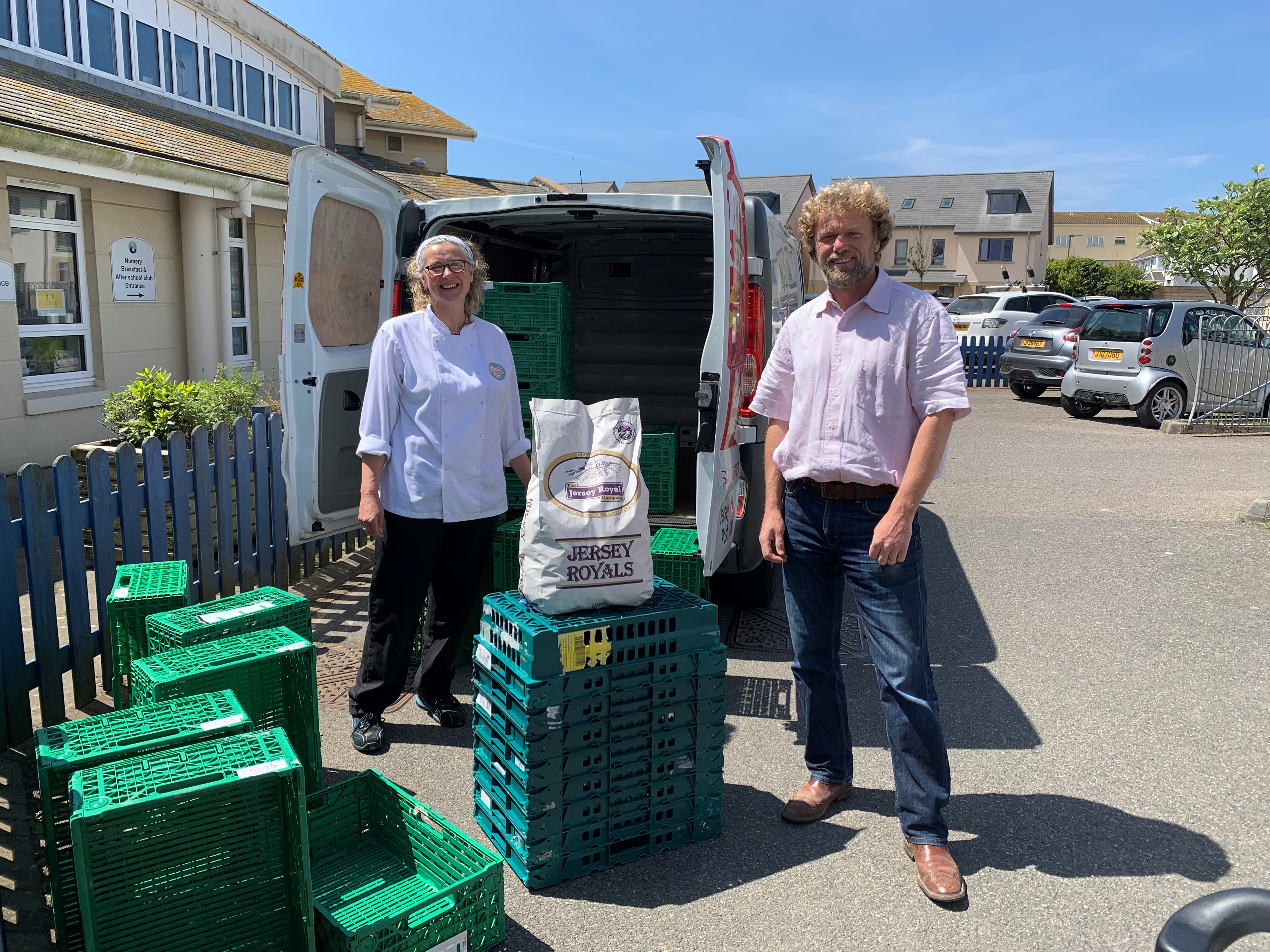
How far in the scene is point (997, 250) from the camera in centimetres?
5475

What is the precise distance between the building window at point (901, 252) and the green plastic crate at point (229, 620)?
57078mm

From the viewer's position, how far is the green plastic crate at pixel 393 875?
8.00 ft

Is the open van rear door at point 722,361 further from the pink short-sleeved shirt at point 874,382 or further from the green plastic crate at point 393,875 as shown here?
the green plastic crate at point 393,875

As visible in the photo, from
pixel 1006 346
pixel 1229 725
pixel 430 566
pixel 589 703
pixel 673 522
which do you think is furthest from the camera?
pixel 1006 346

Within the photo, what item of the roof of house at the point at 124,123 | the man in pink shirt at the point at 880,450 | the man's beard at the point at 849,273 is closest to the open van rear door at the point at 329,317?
the man in pink shirt at the point at 880,450

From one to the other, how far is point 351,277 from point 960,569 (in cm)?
479

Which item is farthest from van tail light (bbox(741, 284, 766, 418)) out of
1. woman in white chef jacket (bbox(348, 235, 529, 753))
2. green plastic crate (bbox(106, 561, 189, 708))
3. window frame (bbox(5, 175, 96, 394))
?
window frame (bbox(5, 175, 96, 394))

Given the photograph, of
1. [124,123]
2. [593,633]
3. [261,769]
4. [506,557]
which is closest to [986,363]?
[124,123]

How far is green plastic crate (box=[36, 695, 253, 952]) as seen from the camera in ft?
7.79

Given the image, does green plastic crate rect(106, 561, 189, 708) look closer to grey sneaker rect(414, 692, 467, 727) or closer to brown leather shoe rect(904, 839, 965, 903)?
grey sneaker rect(414, 692, 467, 727)

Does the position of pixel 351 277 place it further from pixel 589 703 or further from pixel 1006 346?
pixel 1006 346

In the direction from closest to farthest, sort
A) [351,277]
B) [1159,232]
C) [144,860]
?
[144,860] → [351,277] → [1159,232]

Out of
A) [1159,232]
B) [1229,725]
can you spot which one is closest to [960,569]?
[1229,725]

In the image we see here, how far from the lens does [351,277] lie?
4660 millimetres
